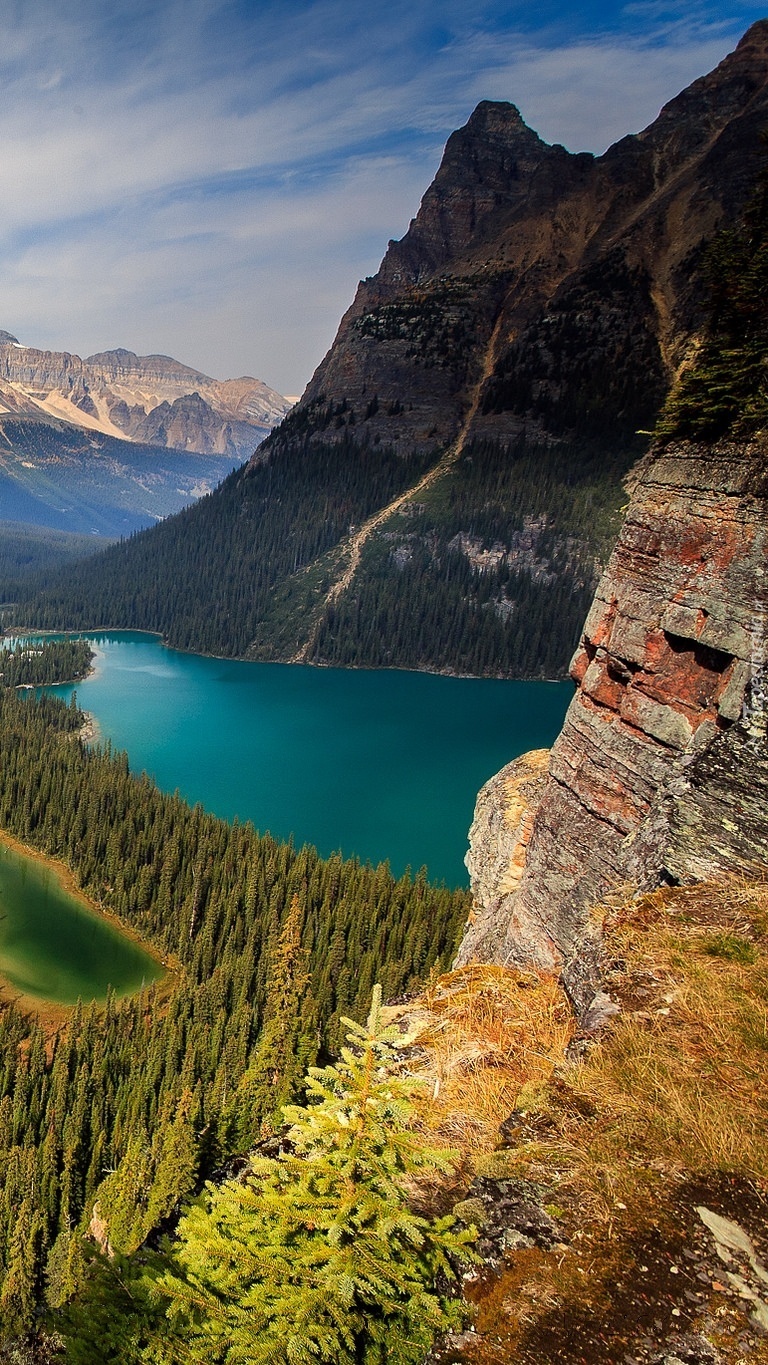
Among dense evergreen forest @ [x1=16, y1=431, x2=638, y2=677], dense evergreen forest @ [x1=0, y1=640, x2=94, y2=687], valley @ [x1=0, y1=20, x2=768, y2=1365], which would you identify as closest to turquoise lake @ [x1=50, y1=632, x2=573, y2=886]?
valley @ [x1=0, y1=20, x2=768, y2=1365]

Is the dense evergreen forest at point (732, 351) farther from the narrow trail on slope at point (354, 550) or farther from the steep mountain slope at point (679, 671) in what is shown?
the narrow trail on slope at point (354, 550)

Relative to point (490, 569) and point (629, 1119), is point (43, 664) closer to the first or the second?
point (490, 569)

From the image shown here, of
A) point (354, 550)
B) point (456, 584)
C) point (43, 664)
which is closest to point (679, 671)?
point (43, 664)

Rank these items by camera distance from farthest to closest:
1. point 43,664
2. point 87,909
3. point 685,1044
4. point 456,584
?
1. point 456,584
2. point 43,664
3. point 87,909
4. point 685,1044

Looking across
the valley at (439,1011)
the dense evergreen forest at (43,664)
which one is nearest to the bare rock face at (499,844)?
the valley at (439,1011)

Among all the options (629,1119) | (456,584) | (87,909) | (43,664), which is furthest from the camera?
(456,584)

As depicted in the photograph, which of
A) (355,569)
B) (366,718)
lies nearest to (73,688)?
(366,718)
